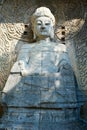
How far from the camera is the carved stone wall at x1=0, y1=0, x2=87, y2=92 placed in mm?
9531

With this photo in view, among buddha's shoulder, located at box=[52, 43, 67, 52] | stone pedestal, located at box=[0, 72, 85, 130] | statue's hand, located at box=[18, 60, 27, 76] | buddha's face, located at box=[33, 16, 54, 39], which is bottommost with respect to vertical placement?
stone pedestal, located at box=[0, 72, 85, 130]

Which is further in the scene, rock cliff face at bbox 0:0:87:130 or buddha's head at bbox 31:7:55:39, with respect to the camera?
buddha's head at bbox 31:7:55:39

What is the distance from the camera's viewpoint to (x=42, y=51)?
8.77 m

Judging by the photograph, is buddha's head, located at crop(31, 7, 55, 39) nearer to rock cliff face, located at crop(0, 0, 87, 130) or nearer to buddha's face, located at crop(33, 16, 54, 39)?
buddha's face, located at crop(33, 16, 54, 39)

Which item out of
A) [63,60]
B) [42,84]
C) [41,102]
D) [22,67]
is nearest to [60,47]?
[63,60]

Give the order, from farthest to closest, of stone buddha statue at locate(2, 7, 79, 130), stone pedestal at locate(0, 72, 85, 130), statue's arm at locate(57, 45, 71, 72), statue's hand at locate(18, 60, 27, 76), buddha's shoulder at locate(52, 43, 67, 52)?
buddha's shoulder at locate(52, 43, 67, 52), statue's arm at locate(57, 45, 71, 72), statue's hand at locate(18, 60, 27, 76), stone buddha statue at locate(2, 7, 79, 130), stone pedestal at locate(0, 72, 85, 130)

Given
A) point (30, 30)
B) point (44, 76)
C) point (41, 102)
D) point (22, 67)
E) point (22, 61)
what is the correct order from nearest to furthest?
1. point (41, 102)
2. point (44, 76)
3. point (22, 67)
4. point (22, 61)
5. point (30, 30)

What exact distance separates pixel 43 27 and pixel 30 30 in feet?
2.82

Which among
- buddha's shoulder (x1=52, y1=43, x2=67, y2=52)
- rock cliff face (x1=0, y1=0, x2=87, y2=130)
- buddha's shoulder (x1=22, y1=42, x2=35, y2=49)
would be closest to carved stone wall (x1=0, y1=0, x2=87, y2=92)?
rock cliff face (x1=0, y1=0, x2=87, y2=130)

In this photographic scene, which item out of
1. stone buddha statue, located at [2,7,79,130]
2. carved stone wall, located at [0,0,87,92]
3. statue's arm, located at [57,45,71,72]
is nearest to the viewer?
stone buddha statue, located at [2,7,79,130]

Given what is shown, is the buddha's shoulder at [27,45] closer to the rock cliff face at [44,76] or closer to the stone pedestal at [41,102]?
the rock cliff face at [44,76]

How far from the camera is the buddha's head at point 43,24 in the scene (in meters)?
9.09

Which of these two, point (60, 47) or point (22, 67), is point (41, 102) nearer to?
point (22, 67)

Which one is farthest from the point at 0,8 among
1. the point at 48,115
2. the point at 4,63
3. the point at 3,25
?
the point at 48,115
